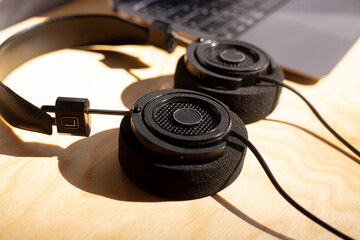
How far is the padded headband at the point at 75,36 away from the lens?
59 cm

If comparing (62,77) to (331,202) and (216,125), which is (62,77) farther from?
(331,202)

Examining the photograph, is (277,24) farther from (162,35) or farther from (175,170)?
(175,170)

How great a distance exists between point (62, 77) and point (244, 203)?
0.38 metres

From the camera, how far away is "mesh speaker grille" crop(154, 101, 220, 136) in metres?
0.40

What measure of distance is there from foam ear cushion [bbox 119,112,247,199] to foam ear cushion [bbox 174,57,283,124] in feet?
0.32

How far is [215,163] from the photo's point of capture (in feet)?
1.29

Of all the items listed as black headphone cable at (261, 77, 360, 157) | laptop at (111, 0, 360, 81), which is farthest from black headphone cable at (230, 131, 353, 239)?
laptop at (111, 0, 360, 81)

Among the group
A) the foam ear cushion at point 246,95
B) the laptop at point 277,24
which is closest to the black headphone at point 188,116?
the foam ear cushion at point 246,95

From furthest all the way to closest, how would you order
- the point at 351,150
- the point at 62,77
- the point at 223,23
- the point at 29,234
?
the point at 223,23 → the point at 62,77 → the point at 351,150 → the point at 29,234

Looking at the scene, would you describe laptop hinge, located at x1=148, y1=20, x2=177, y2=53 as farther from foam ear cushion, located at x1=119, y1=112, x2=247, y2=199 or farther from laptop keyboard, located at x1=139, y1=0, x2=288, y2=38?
foam ear cushion, located at x1=119, y1=112, x2=247, y2=199

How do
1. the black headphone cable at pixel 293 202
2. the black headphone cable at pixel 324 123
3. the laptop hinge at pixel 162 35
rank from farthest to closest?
the laptop hinge at pixel 162 35
the black headphone cable at pixel 324 123
the black headphone cable at pixel 293 202

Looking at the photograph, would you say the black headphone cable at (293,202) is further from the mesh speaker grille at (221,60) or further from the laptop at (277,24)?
the laptop at (277,24)

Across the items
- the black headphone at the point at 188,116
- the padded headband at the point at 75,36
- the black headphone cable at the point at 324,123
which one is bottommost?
the black headphone cable at the point at 324,123

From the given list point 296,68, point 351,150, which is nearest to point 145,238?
point 351,150
